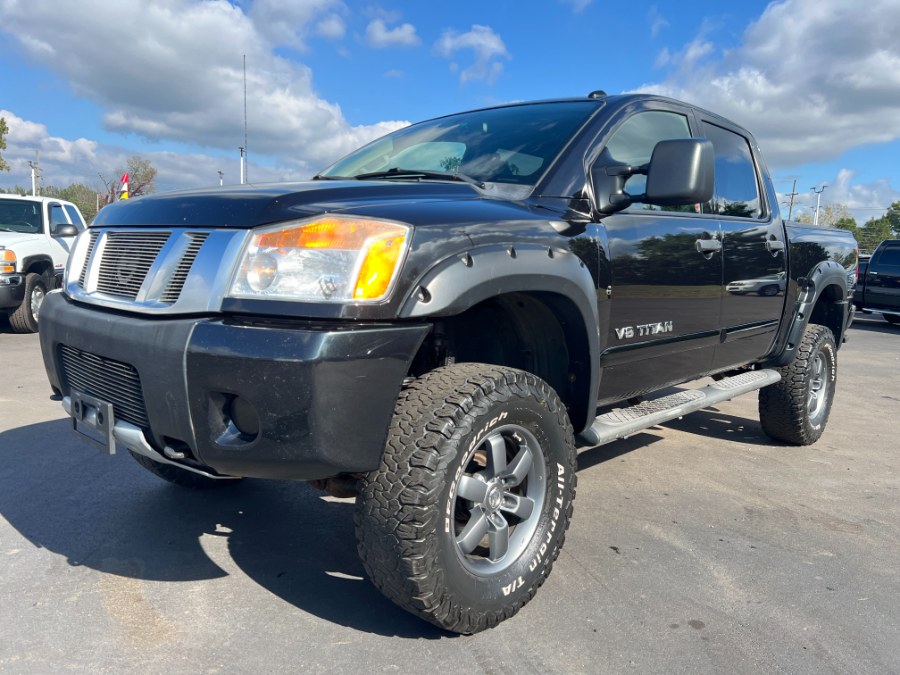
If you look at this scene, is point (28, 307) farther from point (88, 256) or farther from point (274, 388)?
point (274, 388)

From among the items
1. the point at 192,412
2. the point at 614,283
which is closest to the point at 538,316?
the point at 614,283

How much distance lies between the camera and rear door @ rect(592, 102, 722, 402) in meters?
2.98

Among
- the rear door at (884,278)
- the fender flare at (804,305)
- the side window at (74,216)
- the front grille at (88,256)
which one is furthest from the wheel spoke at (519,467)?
the rear door at (884,278)

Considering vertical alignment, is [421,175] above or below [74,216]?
above

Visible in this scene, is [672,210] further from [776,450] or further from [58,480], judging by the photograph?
[58,480]

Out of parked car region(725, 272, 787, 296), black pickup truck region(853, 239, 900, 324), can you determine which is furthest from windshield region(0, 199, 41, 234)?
black pickup truck region(853, 239, 900, 324)

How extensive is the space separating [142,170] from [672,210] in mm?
36209

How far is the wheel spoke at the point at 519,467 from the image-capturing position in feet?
8.16

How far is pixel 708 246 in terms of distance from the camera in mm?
3477

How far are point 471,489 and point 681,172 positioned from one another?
1428 mm

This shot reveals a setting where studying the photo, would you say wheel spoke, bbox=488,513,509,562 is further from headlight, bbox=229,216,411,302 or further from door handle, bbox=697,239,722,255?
door handle, bbox=697,239,722,255

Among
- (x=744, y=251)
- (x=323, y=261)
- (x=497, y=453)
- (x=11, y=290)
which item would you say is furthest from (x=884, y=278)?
(x=323, y=261)

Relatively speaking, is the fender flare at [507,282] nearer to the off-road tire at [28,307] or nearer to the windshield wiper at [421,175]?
the windshield wiper at [421,175]

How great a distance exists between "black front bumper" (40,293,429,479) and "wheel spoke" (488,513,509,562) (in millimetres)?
615
